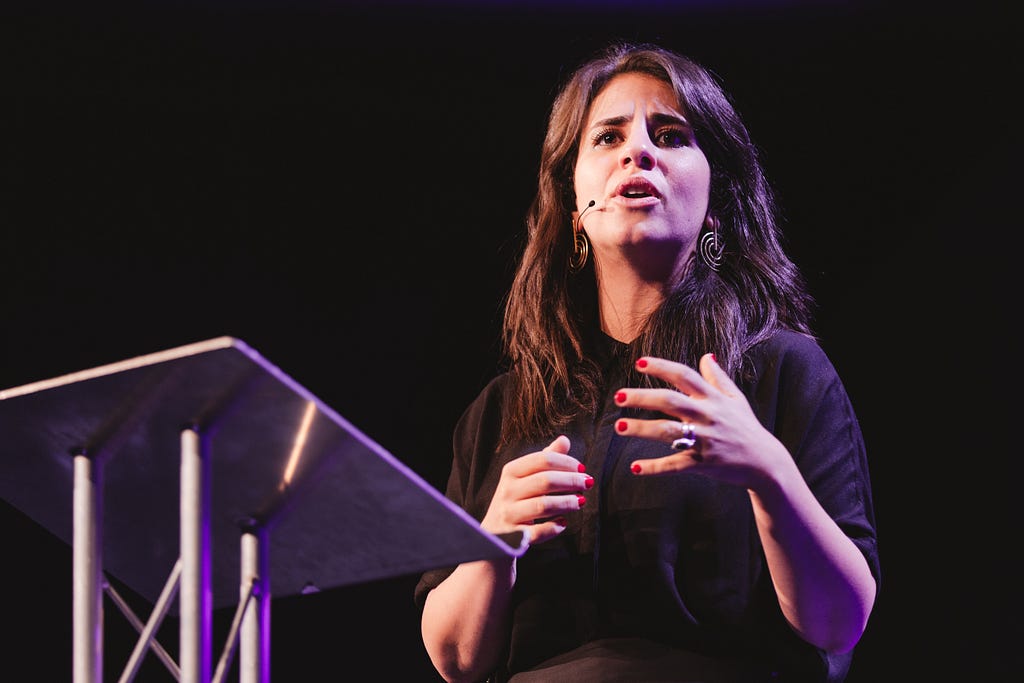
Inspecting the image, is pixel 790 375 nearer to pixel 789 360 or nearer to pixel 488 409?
pixel 789 360

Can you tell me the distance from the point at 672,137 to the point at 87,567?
112 centimetres

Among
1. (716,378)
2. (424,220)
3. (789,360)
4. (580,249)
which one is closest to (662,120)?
(580,249)

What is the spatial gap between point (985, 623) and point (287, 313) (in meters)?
1.76

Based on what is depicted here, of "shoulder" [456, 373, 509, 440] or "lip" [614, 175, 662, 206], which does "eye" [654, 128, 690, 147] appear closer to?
"lip" [614, 175, 662, 206]

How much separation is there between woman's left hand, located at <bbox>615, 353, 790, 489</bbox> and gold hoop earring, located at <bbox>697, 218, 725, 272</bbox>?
57 centimetres

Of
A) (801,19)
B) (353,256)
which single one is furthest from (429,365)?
(801,19)

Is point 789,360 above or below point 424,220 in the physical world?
below

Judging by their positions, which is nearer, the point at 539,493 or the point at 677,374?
the point at 677,374

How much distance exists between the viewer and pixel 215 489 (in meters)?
0.98

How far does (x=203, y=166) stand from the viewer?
275 cm

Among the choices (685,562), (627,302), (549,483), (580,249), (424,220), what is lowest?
(685,562)

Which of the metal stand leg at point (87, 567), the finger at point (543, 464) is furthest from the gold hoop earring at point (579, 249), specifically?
the metal stand leg at point (87, 567)

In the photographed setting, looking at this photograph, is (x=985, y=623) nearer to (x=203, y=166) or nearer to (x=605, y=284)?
(x=605, y=284)

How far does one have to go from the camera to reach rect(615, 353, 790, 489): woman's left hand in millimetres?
1078
